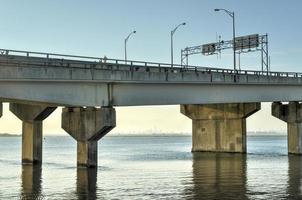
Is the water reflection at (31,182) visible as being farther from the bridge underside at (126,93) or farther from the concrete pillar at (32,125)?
the bridge underside at (126,93)

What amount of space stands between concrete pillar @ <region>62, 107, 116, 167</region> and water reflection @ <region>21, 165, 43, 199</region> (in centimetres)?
470

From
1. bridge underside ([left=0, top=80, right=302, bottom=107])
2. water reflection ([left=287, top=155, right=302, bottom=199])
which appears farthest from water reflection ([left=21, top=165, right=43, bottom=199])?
water reflection ([left=287, top=155, right=302, bottom=199])

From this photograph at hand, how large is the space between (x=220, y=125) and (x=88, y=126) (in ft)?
114

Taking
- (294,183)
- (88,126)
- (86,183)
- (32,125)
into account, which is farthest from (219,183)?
(32,125)

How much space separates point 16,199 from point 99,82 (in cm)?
1936

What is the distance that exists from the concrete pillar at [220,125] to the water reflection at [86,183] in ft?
111

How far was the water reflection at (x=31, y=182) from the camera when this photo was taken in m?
31.9

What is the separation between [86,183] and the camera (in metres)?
38.2

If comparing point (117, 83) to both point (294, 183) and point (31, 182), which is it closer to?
point (31, 182)

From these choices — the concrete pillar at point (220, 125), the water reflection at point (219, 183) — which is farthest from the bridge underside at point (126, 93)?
the water reflection at point (219, 183)

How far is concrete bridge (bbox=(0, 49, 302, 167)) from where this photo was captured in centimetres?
4328

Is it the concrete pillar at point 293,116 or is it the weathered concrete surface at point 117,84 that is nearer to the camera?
the weathered concrete surface at point 117,84

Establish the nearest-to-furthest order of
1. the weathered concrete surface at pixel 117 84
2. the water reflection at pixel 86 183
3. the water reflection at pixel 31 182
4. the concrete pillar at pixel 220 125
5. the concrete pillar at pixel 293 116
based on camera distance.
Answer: the water reflection at pixel 31 182 → the water reflection at pixel 86 183 → the weathered concrete surface at pixel 117 84 → the concrete pillar at pixel 293 116 → the concrete pillar at pixel 220 125

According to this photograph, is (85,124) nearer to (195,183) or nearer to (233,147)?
(195,183)
